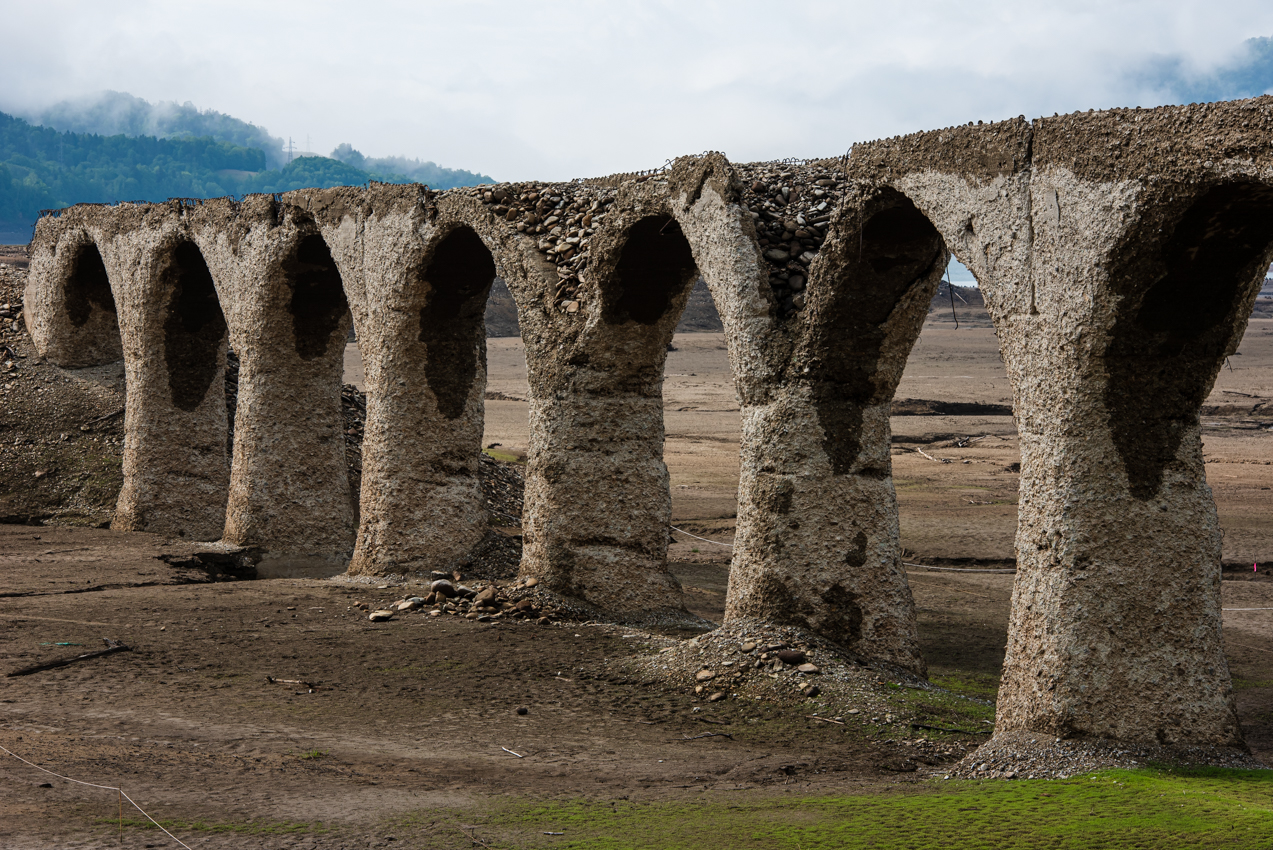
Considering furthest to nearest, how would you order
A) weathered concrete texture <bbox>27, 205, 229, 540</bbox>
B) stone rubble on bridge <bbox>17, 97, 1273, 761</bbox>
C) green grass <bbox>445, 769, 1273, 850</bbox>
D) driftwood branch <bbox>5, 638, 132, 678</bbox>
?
weathered concrete texture <bbox>27, 205, 229, 540</bbox>
driftwood branch <bbox>5, 638, 132, 678</bbox>
stone rubble on bridge <bbox>17, 97, 1273, 761</bbox>
green grass <bbox>445, 769, 1273, 850</bbox>

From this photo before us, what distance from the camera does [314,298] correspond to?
524 inches

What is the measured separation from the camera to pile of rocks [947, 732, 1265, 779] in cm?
602

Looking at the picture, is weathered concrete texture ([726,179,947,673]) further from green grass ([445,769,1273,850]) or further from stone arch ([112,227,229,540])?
stone arch ([112,227,229,540])

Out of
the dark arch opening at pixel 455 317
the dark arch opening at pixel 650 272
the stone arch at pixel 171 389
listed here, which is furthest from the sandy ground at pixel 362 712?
the dark arch opening at pixel 650 272

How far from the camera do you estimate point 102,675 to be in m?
8.17

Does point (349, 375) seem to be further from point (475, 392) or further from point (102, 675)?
point (102, 675)

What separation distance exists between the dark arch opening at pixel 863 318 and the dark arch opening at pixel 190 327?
359 inches

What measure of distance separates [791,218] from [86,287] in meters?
12.0

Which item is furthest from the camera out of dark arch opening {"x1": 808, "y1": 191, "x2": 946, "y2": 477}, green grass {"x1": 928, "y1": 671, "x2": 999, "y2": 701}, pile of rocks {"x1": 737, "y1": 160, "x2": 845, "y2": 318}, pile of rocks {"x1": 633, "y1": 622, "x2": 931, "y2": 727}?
green grass {"x1": 928, "y1": 671, "x2": 999, "y2": 701}

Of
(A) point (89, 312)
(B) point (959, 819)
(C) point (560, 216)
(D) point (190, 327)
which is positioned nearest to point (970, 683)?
(B) point (959, 819)

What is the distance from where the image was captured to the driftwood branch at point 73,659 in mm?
8109

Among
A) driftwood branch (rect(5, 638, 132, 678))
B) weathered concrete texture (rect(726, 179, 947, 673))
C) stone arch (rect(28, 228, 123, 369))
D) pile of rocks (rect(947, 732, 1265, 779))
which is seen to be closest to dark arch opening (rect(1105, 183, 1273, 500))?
pile of rocks (rect(947, 732, 1265, 779))

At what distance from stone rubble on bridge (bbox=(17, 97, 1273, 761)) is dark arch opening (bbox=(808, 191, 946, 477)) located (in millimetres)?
16

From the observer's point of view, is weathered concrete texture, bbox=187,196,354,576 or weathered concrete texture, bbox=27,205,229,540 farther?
weathered concrete texture, bbox=27,205,229,540
